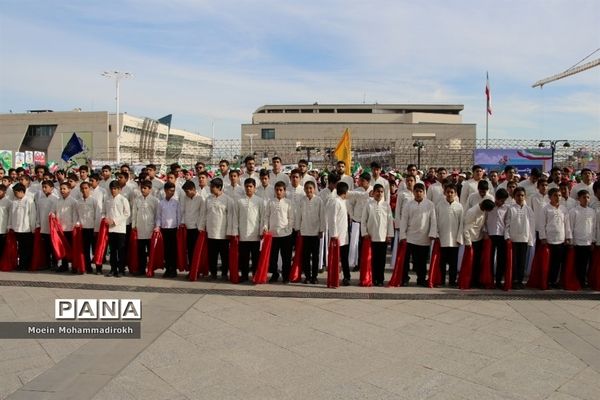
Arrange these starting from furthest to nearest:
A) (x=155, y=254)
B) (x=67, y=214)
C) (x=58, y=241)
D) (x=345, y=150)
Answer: (x=345, y=150) → (x=67, y=214) → (x=58, y=241) → (x=155, y=254)

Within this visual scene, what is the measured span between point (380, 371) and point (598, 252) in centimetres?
501

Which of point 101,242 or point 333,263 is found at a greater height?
point 101,242

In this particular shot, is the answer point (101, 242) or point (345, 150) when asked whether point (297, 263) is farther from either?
point (345, 150)

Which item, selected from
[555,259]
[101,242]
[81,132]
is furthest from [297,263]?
[81,132]

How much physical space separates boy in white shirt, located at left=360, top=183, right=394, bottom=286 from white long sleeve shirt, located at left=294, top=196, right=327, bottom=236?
24.8 inches

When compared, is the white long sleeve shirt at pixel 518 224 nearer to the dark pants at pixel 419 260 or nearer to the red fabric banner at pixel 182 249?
the dark pants at pixel 419 260

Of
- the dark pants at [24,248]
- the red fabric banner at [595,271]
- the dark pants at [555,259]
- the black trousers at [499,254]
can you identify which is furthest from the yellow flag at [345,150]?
the dark pants at [24,248]

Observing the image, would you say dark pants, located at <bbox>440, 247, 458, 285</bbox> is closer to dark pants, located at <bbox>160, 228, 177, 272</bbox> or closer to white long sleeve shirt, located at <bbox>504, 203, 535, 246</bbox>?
white long sleeve shirt, located at <bbox>504, 203, 535, 246</bbox>

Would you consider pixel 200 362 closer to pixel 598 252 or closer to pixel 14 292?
pixel 14 292

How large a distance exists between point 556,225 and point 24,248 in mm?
8639

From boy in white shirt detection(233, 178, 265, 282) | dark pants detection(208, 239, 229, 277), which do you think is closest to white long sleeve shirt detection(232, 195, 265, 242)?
boy in white shirt detection(233, 178, 265, 282)

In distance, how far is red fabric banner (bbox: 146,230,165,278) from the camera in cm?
846

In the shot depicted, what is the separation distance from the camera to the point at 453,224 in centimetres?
787

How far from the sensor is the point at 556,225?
7840mm
